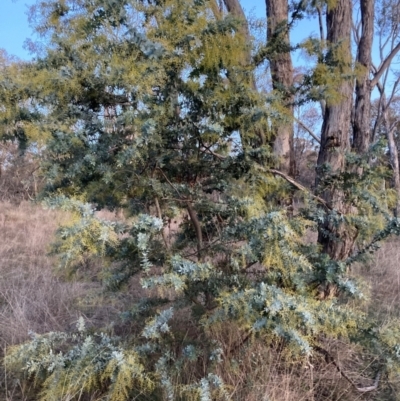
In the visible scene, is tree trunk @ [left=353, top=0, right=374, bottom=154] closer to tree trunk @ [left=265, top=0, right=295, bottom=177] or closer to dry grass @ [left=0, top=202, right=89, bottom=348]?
tree trunk @ [left=265, top=0, right=295, bottom=177]

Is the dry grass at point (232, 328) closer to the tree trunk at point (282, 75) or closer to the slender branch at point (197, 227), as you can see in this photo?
the slender branch at point (197, 227)

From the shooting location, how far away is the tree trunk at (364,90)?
399 cm

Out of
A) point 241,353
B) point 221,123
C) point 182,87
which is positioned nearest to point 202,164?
point 221,123

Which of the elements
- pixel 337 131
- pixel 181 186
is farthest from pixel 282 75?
Result: pixel 181 186

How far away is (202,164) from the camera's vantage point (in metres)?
2.31

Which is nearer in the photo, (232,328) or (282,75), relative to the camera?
(232,328)

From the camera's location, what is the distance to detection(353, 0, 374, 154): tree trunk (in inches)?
157

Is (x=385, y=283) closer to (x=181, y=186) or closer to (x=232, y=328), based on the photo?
(x=232, y=328)

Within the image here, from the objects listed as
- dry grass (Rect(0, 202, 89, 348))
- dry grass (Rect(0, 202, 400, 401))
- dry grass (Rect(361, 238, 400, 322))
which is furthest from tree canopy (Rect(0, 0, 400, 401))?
dry grass (Rect(361, 238, 400, 322))

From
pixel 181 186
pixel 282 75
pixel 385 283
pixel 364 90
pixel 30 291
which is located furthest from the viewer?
pixel 385 283

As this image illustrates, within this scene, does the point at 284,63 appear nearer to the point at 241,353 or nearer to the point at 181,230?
the point at 181,230

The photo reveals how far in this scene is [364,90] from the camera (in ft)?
14.5

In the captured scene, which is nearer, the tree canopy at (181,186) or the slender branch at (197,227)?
the tree canopy at (181,186)

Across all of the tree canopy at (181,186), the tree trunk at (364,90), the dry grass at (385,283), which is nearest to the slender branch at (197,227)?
the tree canopy at (181,186)
